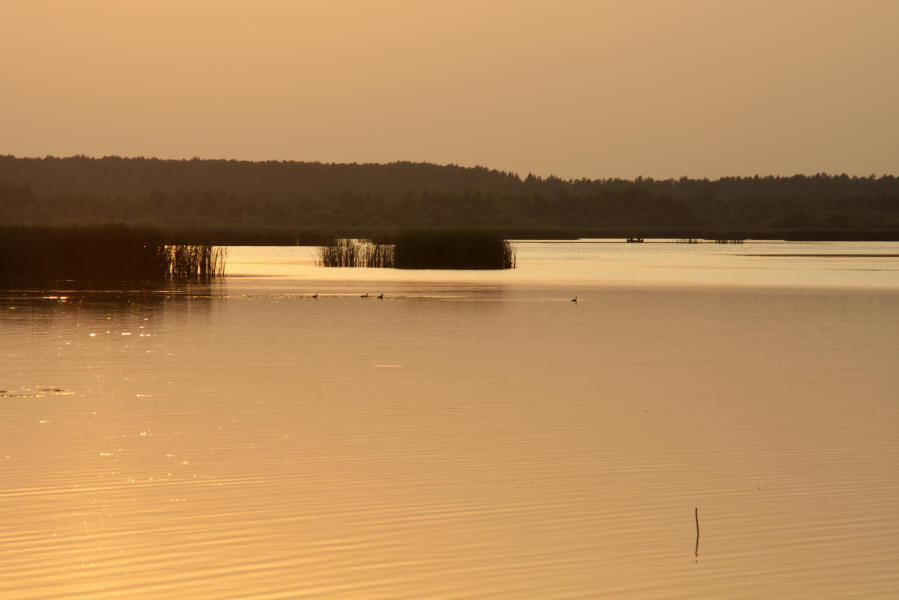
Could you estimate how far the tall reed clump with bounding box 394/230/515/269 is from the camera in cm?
4934

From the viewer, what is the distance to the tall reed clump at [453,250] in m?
49.3

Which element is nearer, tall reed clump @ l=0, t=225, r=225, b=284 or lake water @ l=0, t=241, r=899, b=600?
lake water @ l=0, t=241, r=899, b=600

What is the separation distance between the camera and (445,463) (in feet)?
31.9

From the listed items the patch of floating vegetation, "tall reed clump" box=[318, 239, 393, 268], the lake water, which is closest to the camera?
the lake water

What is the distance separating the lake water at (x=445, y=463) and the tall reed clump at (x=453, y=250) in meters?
26.8

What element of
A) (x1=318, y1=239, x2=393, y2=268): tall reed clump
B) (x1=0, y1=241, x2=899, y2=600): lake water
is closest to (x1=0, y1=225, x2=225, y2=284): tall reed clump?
(x1=0, y1=241, x2=899, y2=600): lake water

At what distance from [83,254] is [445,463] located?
28710 mm

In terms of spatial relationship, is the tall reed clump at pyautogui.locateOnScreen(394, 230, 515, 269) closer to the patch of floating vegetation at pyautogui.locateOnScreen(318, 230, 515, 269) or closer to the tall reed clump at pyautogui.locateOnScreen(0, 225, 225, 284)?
the patch of floating vegetation at pyautogui.locateOnScreen(318, 230, 515, 269)

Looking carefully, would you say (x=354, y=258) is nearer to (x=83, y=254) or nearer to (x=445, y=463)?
(x=83, y=254)

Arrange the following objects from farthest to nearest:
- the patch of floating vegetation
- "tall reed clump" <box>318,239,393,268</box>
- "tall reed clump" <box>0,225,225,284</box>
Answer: "tall reed clump" <box>318,239,393,268</box>
the patch of floating vegetation
"tall reed clump" <box>0,225,225,284</box>

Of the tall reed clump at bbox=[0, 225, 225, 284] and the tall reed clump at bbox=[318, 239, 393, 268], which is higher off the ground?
the tall reed clump at bbox=[0, 225, 225, 284]

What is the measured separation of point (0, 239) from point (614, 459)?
2892cm

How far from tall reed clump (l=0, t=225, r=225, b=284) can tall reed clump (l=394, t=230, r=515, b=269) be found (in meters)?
13.2

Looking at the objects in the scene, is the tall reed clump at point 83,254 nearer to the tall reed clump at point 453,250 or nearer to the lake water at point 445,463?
the tall reed clump at point 453,250
